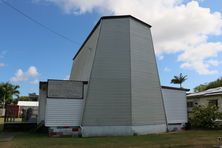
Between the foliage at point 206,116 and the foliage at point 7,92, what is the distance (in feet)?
142

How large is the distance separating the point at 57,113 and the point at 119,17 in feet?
24.7

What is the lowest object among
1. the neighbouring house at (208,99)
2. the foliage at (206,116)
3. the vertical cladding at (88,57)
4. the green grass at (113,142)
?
the green grass at (113,142)

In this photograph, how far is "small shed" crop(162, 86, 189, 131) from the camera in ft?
59.3

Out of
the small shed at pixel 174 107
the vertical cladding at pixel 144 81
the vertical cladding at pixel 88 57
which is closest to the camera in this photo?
the vertical cladding at pixel 144 81

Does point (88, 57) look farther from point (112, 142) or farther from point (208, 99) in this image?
point (208, 99)

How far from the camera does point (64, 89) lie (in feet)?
49.9

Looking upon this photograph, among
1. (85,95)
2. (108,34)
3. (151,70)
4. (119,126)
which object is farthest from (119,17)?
(119,126)

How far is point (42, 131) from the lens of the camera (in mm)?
17859

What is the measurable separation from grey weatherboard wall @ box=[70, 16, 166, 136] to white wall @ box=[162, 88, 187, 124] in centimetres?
93

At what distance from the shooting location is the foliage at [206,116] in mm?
19438

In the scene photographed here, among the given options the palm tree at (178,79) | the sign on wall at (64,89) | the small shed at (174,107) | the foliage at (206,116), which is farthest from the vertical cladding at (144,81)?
the palm tree at (178,79)

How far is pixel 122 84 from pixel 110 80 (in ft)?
2.63

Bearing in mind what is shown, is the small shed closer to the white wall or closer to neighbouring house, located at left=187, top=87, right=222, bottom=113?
the white wall

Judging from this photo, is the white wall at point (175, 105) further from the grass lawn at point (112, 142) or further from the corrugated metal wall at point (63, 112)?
the corrugated metal wall at point (63, 112)
